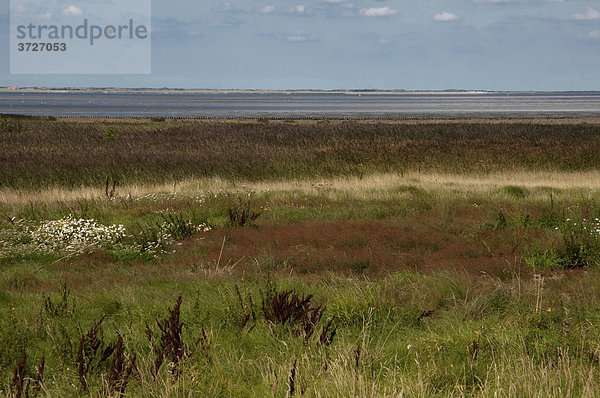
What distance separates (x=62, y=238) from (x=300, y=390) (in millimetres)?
7874

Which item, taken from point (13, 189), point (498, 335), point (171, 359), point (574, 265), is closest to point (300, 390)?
point (171, 359)

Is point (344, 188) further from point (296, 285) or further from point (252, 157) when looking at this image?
point (296, 285)

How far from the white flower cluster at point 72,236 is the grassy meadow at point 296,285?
0.05 m

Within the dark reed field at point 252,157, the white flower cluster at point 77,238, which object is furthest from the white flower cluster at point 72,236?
the dark reed field at point 252,157

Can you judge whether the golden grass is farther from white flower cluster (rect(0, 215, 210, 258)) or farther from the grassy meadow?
white flower cluster (rect(0, 215, 210, 258))

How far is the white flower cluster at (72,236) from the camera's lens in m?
10.4

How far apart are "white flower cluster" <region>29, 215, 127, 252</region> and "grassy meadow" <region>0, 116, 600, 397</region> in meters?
0.05

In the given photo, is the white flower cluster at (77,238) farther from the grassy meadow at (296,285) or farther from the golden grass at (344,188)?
the golden grass at (344,188)

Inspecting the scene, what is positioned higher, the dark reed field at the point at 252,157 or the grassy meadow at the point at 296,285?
the dark reed field at the point at 252,157

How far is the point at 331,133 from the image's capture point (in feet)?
130

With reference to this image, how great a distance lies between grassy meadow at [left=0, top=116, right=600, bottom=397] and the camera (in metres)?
4.70

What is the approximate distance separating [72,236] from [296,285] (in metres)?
5.18

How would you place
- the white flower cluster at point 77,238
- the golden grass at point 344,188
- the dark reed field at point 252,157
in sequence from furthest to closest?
the dark reed field at point 252,157
the golden grass at point 344,188
the white flower cluster at point 77,238

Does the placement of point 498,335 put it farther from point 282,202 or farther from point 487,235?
point 282,202
